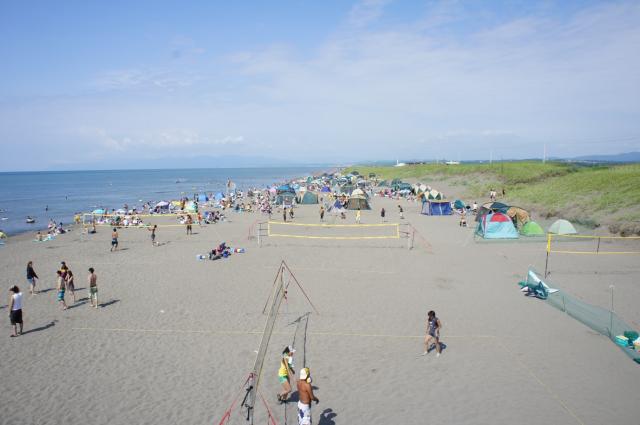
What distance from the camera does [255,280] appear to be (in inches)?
603

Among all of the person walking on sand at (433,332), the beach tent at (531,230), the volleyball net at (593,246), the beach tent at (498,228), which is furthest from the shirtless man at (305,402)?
the beach tent at (531,230)

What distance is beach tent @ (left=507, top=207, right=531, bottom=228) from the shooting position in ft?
82.3

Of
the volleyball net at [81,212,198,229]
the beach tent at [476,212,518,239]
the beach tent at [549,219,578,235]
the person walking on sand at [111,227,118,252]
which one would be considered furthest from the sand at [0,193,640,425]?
the volleyball net at [81,212,198,229]

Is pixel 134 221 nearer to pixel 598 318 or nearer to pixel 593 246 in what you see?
pixel 598 318

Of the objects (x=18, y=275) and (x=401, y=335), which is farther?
(x=18, y=275)

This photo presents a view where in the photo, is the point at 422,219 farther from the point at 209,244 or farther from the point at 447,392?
A: the point at 447,392

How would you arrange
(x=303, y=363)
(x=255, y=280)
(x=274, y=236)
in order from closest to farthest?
(x=303, y=363) → (x=255, y=280) → (x=274, y=236)

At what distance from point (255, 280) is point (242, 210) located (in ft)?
78.1

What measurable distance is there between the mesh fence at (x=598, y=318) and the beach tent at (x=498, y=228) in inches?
405

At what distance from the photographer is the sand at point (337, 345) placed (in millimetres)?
7559

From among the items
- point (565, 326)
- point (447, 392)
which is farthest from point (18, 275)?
point (565, 326)

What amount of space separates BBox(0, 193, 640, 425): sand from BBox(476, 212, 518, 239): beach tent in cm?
470

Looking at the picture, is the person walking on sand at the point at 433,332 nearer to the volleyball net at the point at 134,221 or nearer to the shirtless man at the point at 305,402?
the shirtless man at the point at 305,402

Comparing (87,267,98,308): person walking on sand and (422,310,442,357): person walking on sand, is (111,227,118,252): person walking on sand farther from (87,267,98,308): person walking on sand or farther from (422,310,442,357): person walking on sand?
(422,310,442,357): person walking on sand
